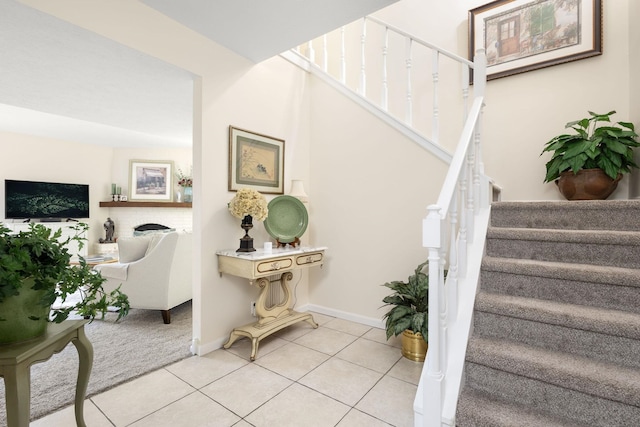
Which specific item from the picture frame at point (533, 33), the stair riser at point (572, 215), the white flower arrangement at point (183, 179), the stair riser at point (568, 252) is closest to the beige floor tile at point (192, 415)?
the stair riser at point (568, 252)

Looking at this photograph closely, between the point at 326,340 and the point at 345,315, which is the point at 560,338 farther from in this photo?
the point at 345,315

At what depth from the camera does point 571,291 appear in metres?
1.43

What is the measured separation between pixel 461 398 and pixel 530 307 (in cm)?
53

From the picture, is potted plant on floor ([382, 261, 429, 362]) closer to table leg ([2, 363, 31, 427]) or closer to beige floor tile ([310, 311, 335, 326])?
beige floor tile ([310, 311, 335, 326])

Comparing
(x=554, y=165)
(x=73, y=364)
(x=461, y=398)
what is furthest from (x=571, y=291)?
(x=73, y=364)

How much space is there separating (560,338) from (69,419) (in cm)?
247

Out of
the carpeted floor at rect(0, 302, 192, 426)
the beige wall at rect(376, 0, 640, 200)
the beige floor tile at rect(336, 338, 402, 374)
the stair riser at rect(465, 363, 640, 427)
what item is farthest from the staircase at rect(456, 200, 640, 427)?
the carpeted floor at rect(0, 302, 192, 426)

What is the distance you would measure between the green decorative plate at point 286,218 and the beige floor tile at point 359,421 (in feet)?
4.87

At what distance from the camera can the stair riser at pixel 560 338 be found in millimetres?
1190

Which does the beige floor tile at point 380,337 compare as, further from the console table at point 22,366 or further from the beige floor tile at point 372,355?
the console table at point 22,366

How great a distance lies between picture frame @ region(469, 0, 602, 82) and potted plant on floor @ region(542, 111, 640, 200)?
0.78 metres

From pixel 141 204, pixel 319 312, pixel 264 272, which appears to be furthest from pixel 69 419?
pixel 141 204

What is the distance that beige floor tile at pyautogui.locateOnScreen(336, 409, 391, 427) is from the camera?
149cm

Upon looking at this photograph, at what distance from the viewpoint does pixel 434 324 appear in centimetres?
115
